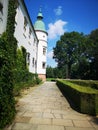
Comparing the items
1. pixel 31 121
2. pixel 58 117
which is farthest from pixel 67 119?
pixel 31 121

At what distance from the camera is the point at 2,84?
189 inches

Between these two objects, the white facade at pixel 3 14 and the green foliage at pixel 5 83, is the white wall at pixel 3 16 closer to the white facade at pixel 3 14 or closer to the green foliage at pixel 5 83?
the white facade at pixel 3 14

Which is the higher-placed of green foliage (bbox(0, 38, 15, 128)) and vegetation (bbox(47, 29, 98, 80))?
vegetation (bbox(47, 29, 98, 80))

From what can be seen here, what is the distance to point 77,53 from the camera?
4922cm

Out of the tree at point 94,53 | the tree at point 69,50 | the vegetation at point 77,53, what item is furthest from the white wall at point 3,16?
the tree at point 69,50

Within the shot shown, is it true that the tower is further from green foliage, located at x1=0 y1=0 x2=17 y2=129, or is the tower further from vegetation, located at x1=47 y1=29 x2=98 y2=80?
green foliage, located at x1=0 y1=0 x2=17 y2=129

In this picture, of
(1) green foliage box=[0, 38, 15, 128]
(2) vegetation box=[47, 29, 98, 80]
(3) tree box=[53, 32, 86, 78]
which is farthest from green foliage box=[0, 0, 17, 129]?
(3) tree box=[53, 32, 86, 78]

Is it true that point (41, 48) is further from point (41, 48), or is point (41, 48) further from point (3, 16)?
point (3, 16)

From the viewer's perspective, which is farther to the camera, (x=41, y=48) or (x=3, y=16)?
(x=41, y=48)

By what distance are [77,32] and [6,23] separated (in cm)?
4312

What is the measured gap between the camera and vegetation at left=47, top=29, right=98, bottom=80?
1812 inches

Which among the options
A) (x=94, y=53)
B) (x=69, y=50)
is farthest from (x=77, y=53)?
(x=94, y=53)

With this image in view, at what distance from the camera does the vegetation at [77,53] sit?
4603 centimetres

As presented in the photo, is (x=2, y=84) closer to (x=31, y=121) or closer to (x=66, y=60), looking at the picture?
(x=31, y=121)
